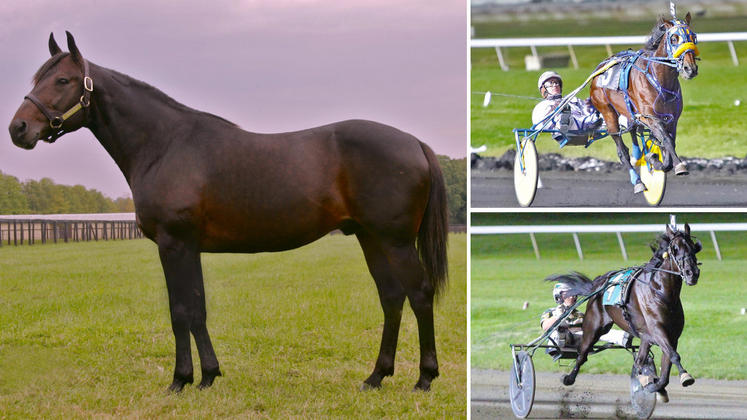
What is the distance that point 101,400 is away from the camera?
4293 millimetres

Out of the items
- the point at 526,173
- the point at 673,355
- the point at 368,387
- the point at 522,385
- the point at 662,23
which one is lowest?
the point at 368,387

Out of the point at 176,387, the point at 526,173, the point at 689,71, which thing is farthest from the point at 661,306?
the point at 176,387

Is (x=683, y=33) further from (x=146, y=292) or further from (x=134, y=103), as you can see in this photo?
(x=146, y=292)

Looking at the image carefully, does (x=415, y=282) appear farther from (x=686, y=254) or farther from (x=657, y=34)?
(x=657, y=34)

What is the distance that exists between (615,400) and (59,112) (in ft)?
12.7

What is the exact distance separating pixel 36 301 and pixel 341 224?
4.60 meters

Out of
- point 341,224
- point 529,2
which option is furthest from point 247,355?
point 529,2

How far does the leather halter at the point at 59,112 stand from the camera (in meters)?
4.14

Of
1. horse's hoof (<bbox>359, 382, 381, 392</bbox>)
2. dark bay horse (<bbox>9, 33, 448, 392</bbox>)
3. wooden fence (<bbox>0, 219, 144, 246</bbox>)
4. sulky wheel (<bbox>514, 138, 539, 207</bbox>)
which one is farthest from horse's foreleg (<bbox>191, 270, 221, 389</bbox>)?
wooden fence (<bbox>0, 219, 144, 246</bbox>)

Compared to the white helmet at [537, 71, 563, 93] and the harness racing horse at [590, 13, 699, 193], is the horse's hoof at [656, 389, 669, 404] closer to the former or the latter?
the harness racing horse at [590, 13, 699, 193]

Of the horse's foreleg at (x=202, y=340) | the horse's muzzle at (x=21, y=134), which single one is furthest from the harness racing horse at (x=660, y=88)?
the horse's muzzle at (x=21, y=134)

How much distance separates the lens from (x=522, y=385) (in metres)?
3.46

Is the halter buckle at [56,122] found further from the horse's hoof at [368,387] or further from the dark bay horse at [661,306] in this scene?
the dark bay horse at [661,306]

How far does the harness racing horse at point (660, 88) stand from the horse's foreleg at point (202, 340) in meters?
2.97
